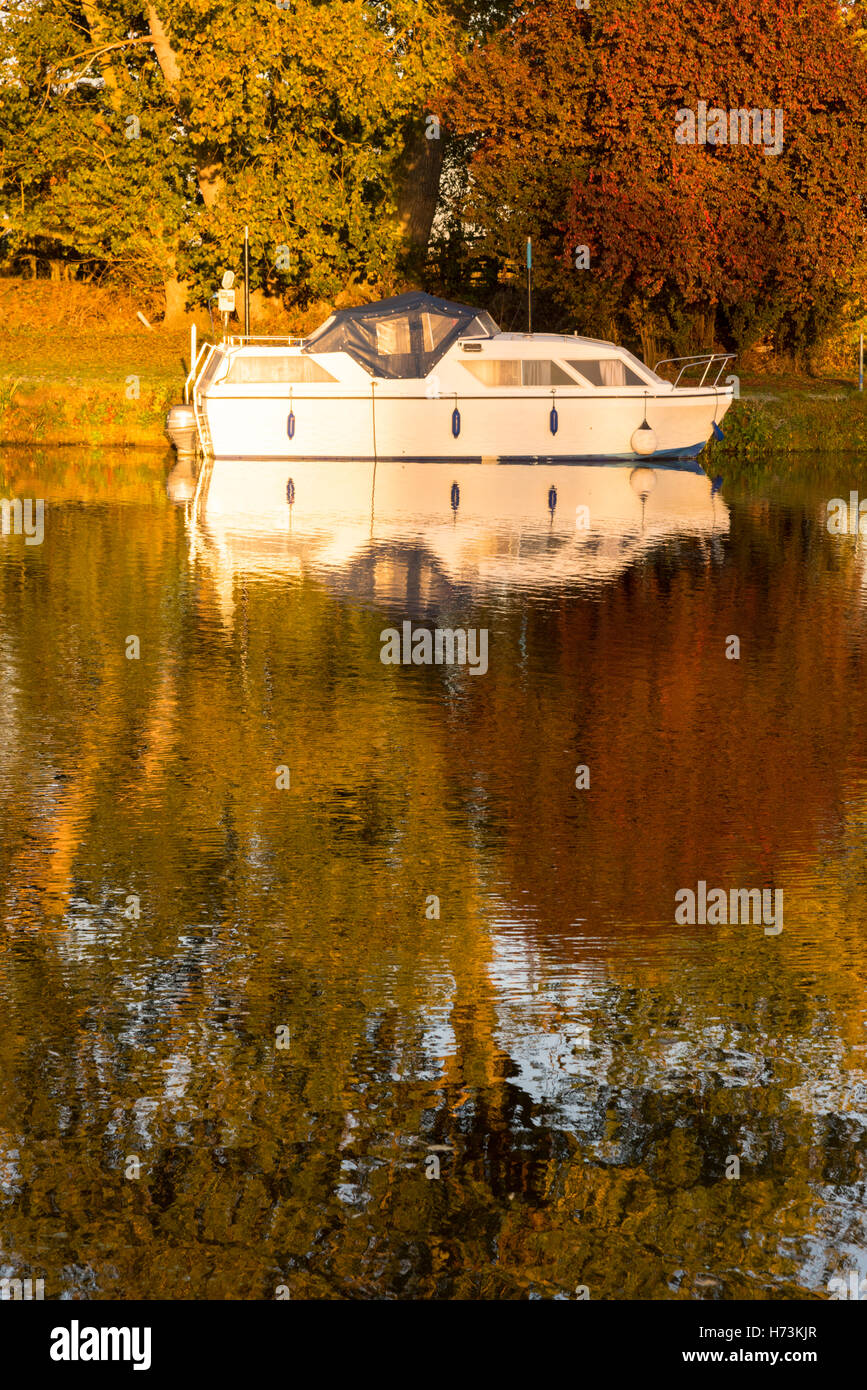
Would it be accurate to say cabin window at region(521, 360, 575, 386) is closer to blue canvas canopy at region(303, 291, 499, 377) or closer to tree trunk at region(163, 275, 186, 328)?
blue canvas canopy at region(303, 291, 499, 377)

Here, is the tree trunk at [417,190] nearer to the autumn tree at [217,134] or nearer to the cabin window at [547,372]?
the autumn tree at [217,134]

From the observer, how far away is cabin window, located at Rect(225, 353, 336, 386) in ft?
117

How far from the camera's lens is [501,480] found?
33.4 meters

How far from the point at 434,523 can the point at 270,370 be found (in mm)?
10355

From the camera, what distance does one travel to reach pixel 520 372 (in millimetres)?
36125

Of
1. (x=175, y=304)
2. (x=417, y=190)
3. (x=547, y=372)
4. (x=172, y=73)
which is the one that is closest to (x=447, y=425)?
(x=547, y=372)

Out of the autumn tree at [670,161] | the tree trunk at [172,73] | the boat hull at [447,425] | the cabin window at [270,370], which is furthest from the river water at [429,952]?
the tree trunk at [172,73]

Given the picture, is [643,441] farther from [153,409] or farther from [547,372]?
[153,409]

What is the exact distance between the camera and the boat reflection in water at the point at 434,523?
21.4 metres

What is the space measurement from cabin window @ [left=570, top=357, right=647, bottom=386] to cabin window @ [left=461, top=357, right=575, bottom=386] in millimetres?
311

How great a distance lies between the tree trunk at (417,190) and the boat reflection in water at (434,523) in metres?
13.6

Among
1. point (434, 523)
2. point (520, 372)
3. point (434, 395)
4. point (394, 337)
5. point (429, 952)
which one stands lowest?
point (429, 952)

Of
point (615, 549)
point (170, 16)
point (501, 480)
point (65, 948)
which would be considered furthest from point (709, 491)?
point (65, 948)
